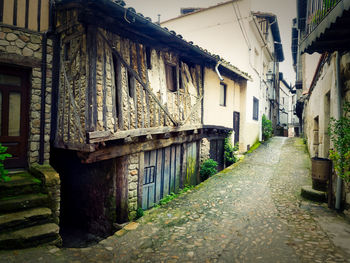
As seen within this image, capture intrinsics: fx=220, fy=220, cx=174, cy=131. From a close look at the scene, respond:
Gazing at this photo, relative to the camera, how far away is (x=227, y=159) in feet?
34.6

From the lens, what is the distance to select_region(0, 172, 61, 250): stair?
11.6 ft

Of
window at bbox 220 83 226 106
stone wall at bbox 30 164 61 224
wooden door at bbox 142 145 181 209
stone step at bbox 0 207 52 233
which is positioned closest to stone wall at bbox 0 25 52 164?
stone wall at bbox 30 164 61 224

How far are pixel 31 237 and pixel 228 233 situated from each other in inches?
133

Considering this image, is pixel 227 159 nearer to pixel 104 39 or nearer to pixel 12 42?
pixel 104 39

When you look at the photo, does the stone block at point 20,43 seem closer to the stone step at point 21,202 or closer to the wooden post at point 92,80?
the wooden post at point 92,80

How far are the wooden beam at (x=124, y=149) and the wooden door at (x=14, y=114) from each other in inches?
67.6

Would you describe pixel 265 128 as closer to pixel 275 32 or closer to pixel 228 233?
pixel 275 32

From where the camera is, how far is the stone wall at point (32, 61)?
187 inches

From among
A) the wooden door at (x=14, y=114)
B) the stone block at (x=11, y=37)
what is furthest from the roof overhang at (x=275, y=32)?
the wooden door at (x=14, y=114)

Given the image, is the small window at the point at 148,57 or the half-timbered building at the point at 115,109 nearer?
the half-timbered building at the point at 115,109

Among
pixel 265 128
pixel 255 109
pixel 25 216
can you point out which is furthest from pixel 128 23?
pixel 265 128

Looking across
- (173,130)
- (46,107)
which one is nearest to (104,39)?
(46,107)

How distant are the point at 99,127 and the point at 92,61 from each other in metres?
1.35

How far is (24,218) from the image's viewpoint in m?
3.77
